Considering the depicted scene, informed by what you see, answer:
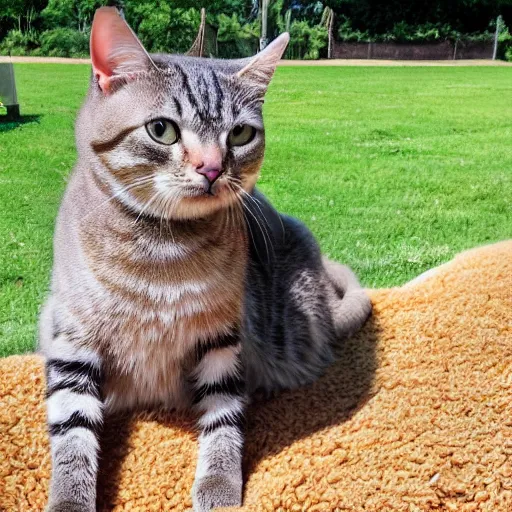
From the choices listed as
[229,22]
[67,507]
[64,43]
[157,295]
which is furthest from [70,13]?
[67,507]

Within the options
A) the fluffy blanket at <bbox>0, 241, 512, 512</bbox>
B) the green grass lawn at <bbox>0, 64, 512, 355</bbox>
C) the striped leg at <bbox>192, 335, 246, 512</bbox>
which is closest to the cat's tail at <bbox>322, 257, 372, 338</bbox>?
the fluffy blanket at <bbox>0, 241, 512, 512</bbox>

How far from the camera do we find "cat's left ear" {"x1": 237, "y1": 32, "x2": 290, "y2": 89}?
36.2 inches

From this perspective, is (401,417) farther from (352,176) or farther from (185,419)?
(352,176)

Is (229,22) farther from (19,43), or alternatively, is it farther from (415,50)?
(415,50)

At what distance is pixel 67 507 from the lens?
2.99 ft

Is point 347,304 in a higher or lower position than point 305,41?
lower

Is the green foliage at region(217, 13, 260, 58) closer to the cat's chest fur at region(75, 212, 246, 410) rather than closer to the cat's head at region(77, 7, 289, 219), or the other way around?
the cat's head at region(77, 7, 289, 219)

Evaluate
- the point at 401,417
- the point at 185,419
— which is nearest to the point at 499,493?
the point at 401,417

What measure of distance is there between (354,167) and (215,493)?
4.23ft

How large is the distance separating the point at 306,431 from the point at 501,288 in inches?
22.6

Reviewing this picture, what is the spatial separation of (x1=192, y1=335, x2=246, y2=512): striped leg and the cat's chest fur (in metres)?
0.03

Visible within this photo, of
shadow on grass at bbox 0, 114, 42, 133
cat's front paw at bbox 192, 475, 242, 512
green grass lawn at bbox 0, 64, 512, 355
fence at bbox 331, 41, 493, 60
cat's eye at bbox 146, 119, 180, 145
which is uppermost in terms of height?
fence at bbox 331, 41, 493, 60

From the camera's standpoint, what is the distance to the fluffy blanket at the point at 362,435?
3.18 feet

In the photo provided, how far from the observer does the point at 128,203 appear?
92 cm
